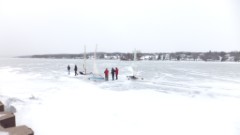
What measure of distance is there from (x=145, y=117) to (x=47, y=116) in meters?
2.85

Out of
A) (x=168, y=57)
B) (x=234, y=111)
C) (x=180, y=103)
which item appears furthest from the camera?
(x=168, y=57)

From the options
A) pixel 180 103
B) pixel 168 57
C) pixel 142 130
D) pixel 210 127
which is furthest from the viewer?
pixel 168 57

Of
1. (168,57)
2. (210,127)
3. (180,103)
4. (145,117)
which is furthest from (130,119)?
(168,57)

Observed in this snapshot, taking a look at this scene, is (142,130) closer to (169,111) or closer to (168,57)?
(169,111)

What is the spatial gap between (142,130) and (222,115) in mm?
3162

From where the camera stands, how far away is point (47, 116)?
598 centimetres

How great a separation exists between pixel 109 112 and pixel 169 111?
2008 millimetres

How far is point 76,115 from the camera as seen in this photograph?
617 cm

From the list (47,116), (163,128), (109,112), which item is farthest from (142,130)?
(47,116)

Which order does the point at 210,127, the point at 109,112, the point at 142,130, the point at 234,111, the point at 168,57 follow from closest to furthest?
the point at 142,130
the point at 210,127
the point at 109,112
the point at 234,111
the point at 168,57

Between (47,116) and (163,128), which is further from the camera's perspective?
(47,116)

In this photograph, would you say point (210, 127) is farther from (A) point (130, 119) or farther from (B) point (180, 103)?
(B) point (180, 103)

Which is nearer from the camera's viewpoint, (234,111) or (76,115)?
(76,115)

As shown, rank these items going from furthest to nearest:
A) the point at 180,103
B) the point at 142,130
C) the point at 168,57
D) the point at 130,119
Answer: the point at 168,57 < the point at 180,103 < the point at 130,119 < the point at 142,130
